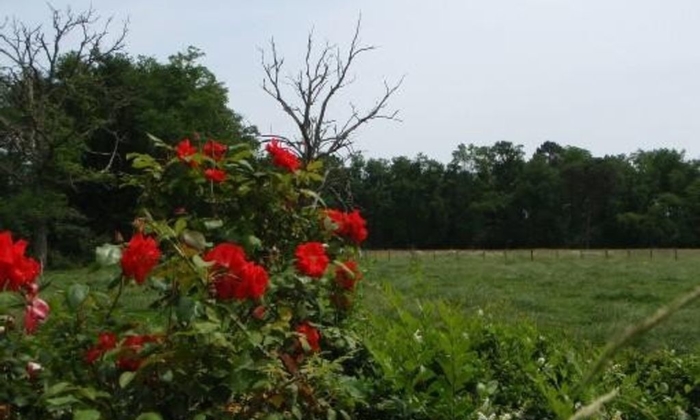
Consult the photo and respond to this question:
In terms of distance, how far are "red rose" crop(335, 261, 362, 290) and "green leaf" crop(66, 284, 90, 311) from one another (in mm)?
1048

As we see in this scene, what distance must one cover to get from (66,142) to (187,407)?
30.9 metres

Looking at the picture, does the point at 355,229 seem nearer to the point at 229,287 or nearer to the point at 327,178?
the point at 229,287

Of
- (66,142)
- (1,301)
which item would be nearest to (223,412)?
(1,301)

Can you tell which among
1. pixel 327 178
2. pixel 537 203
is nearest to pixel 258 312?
pixel 327 178

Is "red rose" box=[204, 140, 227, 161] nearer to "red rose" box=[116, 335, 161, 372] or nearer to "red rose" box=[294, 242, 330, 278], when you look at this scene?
"red rose" box=[294, 242, 330, 278]

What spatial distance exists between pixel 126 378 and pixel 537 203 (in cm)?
7970

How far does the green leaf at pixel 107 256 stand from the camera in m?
2.13

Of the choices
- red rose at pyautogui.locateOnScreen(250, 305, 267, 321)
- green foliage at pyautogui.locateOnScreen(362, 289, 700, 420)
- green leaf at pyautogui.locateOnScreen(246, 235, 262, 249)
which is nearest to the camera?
red rose at pyautogui.locateOnScreen(250, 305, 267, 321)

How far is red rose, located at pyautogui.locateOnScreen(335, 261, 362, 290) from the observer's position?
9.97 ft

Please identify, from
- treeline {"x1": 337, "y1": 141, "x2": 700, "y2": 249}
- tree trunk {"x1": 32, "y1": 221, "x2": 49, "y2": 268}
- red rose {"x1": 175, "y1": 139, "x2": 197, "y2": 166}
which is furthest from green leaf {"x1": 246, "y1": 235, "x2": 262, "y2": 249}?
treeline {"x1": 337, "y1": 141, "x2": 700, "y2": 249}

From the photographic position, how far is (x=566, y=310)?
12992 millimetres

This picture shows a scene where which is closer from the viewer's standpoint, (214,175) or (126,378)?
(126,378)

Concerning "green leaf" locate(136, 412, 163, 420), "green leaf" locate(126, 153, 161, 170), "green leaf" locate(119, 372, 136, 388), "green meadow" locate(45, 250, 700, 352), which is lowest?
"green meadow" locate(45, 250, 700, 352)

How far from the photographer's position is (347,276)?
10.3 feet
